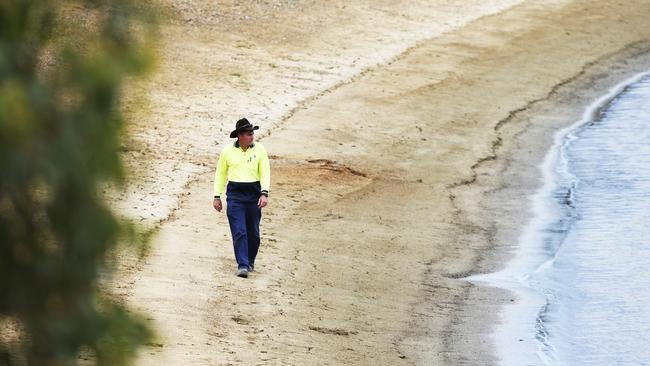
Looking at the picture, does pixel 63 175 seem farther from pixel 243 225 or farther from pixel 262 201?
pixel 243 225

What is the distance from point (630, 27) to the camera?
114ft

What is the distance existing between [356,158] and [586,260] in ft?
16.0

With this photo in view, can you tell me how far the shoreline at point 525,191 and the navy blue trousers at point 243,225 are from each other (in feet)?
8.19

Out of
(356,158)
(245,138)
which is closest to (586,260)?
(356,158)

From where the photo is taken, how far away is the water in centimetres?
1570

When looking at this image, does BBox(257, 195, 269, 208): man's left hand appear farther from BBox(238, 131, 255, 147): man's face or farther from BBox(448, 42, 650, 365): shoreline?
BBox(448, 42, 650, 365): shoreline

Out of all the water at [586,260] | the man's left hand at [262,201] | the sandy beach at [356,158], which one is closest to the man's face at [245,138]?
the man's left hand at [262,201]

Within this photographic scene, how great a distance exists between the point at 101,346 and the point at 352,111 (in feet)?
65.6

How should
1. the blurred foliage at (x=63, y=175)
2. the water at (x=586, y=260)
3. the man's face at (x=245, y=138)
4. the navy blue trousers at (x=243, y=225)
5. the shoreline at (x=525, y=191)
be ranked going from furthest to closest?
the shoreline at (x=525, y=191) < the water at (x=586, y=260) < the navy blue trousers at (x=243, y=225) < the man's face at (x=245, y=138) < the blurred foliage at (x=63, y=175)

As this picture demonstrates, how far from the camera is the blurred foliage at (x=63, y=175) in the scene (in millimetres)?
5090

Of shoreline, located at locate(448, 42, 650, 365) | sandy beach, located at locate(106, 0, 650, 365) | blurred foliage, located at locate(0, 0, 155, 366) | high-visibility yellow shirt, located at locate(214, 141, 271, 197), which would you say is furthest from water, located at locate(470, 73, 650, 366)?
blurred foliage, located at locate(0, 0, 155, 366)

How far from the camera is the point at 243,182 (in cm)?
1548

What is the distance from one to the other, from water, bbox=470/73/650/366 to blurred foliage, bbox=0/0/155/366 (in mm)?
10029

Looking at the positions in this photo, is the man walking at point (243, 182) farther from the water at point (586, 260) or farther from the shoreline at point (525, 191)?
the water at point (586, 260)
